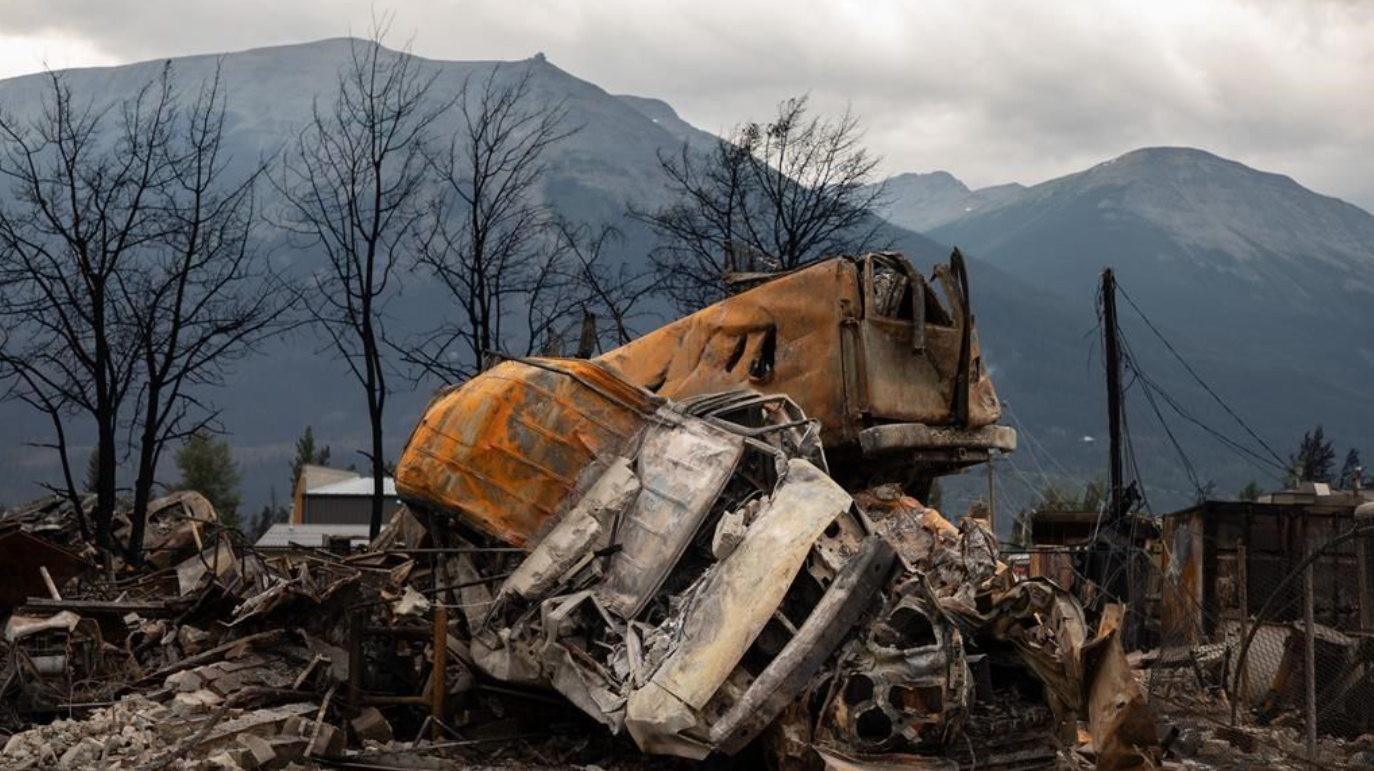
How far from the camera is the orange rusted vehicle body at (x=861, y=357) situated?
14227mm

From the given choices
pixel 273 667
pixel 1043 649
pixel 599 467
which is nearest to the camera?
pixel 1043 649

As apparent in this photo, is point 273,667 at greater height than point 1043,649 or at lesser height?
lesser

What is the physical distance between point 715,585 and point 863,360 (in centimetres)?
525

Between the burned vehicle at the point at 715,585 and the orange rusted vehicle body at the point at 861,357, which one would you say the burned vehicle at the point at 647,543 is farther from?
the orange rusted vehicle body at the point at 861,357

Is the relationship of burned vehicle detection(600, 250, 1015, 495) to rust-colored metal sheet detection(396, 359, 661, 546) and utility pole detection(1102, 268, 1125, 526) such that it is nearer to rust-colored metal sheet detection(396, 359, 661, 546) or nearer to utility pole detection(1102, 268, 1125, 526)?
rust-colored metal sheet detection(396, 359, 661, 546)

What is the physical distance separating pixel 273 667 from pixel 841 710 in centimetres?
669

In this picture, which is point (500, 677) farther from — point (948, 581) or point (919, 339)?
point (919, 339)

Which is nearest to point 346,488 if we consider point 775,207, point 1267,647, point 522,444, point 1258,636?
point 775,207

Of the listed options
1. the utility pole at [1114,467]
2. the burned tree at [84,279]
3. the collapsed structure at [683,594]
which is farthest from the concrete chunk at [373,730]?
the utility pole at [1114,467]

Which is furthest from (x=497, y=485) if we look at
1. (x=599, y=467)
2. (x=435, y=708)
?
(x=435, y=708)

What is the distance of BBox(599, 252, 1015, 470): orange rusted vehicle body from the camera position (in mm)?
14227

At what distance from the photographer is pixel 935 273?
1422 cm

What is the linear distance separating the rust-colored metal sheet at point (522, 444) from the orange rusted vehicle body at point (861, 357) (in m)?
2.63

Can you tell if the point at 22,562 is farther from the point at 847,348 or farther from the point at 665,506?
the point at 847,348
